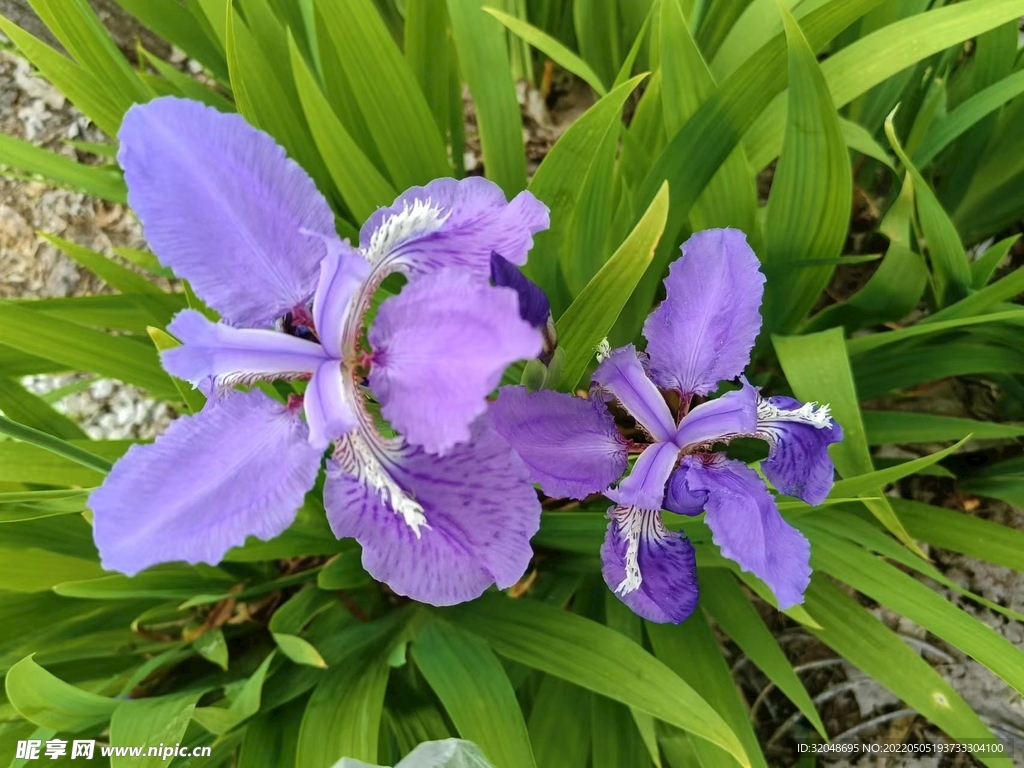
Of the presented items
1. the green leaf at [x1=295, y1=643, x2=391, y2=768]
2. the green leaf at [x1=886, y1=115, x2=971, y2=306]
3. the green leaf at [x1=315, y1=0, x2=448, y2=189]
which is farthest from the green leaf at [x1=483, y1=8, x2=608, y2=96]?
the green leaf at [x1=295, y1=643, x2=391, y2=768]

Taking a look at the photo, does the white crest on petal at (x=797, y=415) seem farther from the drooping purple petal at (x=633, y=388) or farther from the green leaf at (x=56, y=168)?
the green leaf at (x=56, y=168)

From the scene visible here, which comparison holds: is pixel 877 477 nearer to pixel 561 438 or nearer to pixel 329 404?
pixel 561 438

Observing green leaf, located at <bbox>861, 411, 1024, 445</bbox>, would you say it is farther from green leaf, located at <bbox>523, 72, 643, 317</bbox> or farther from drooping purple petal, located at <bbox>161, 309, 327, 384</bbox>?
drooping purple petal, located at <bbox>161, 309, 327, 384</bbox>

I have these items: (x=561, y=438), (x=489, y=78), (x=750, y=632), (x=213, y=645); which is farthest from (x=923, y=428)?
(x=213, y=645)

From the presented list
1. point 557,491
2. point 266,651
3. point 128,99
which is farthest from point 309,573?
point 128,99

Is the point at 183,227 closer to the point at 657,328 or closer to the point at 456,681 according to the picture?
the point at 657,328

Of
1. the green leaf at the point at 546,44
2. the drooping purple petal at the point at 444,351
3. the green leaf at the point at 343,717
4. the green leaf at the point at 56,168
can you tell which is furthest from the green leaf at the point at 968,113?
the green leaf at the point at 56,168
